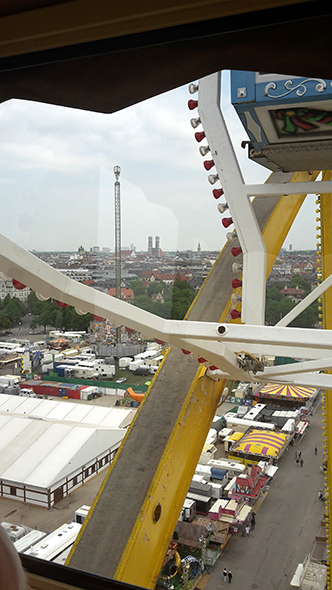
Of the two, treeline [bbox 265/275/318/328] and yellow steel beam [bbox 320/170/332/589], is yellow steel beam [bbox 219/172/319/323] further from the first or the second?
yellow steel beam [bbox 320/170/332/589]

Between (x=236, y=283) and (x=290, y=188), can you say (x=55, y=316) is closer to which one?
(x=236, y=283)

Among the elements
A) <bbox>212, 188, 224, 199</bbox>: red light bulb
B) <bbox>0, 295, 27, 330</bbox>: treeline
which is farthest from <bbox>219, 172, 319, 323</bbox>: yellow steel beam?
<bbox>0, 295, 27, 330</bbox>: treeline

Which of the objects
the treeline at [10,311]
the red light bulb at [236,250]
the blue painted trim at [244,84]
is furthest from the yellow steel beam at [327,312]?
the treeline at [10,311]

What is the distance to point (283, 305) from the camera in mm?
2127

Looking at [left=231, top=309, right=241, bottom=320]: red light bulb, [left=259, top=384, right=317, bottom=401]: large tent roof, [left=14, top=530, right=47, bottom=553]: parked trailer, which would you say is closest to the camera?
[left=14, top=530, right=47, bottom=553]: parked trailer

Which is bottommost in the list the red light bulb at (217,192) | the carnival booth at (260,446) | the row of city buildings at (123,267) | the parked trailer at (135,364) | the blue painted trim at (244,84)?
the carnival booth at (260,446)

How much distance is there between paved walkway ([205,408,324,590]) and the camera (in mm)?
2463

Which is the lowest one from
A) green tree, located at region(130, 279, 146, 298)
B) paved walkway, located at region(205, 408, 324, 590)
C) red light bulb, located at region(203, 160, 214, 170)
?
paved walkway, located at region(205, 408, 324, 590)

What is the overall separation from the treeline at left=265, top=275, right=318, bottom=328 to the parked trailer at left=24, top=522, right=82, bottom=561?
49.2 inches

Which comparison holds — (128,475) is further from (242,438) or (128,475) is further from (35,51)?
(35,51)

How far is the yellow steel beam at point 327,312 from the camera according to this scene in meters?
2.62

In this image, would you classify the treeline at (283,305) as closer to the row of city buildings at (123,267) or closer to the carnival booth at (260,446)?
the row of city buildings at (123,267)

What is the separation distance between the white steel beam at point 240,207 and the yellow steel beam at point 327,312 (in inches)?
22.8

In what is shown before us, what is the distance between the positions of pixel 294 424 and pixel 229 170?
194 centimetres
